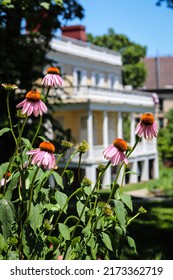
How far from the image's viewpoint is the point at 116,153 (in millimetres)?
2445

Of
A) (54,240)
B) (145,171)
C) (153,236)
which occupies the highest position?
(54,240)

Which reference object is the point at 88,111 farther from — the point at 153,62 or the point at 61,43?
the point at 153,62

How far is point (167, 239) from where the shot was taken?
320 inches

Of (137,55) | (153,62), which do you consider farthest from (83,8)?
(153,62)

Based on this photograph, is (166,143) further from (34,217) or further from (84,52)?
(34,217)

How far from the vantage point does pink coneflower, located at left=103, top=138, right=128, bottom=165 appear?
2.43 metres

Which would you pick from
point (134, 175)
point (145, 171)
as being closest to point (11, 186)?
point (134, 175)

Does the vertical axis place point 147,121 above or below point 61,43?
below

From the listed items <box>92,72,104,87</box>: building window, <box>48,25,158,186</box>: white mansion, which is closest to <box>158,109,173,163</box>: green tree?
<box>48,25,158,186</box>: white mansion

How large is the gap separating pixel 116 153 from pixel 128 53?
50.7 metres

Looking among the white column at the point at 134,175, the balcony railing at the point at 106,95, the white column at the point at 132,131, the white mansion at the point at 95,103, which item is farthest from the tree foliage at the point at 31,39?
the white column at the point at 132,131

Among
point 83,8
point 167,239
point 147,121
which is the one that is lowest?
point 167,239
